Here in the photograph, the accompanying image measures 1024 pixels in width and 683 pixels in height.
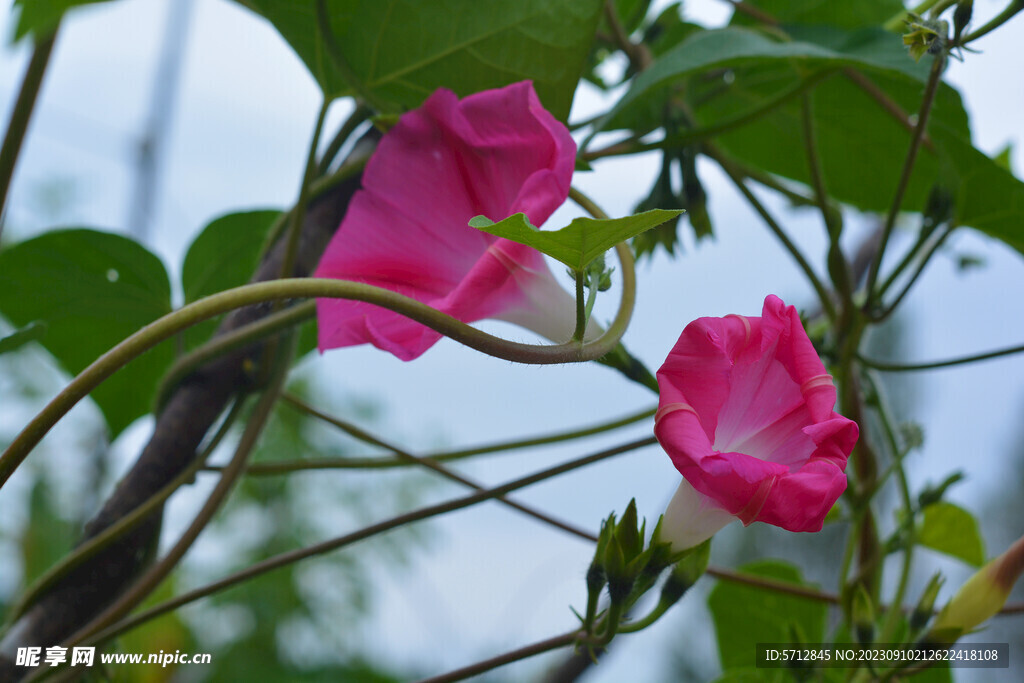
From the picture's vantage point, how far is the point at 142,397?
1.37ft

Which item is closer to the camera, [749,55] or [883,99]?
[749,55]

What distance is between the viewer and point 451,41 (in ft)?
0.88

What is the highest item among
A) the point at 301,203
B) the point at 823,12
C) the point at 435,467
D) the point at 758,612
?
the point at 823,12

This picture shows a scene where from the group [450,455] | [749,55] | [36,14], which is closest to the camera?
[36,14]

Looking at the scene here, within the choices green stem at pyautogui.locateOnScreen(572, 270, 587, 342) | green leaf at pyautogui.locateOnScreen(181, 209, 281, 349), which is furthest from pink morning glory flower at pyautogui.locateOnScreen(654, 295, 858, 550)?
green leaf at pyautogui.locateOnScreen(181, 209, 281, 349)

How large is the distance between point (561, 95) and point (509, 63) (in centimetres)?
2

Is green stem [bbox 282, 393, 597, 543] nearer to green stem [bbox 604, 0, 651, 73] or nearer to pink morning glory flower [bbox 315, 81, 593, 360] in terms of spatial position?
pink morning glory flower [bbox 315, 81, 593, 360]

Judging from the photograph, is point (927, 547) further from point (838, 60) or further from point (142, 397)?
point (142, 397)

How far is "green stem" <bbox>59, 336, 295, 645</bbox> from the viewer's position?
27cm

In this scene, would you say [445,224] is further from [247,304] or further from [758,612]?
[758,612]

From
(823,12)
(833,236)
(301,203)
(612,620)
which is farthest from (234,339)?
(823,12)

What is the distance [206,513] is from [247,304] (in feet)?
0.48

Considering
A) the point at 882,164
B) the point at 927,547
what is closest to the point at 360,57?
the point at 882,164

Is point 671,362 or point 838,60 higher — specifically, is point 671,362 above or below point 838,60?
below
